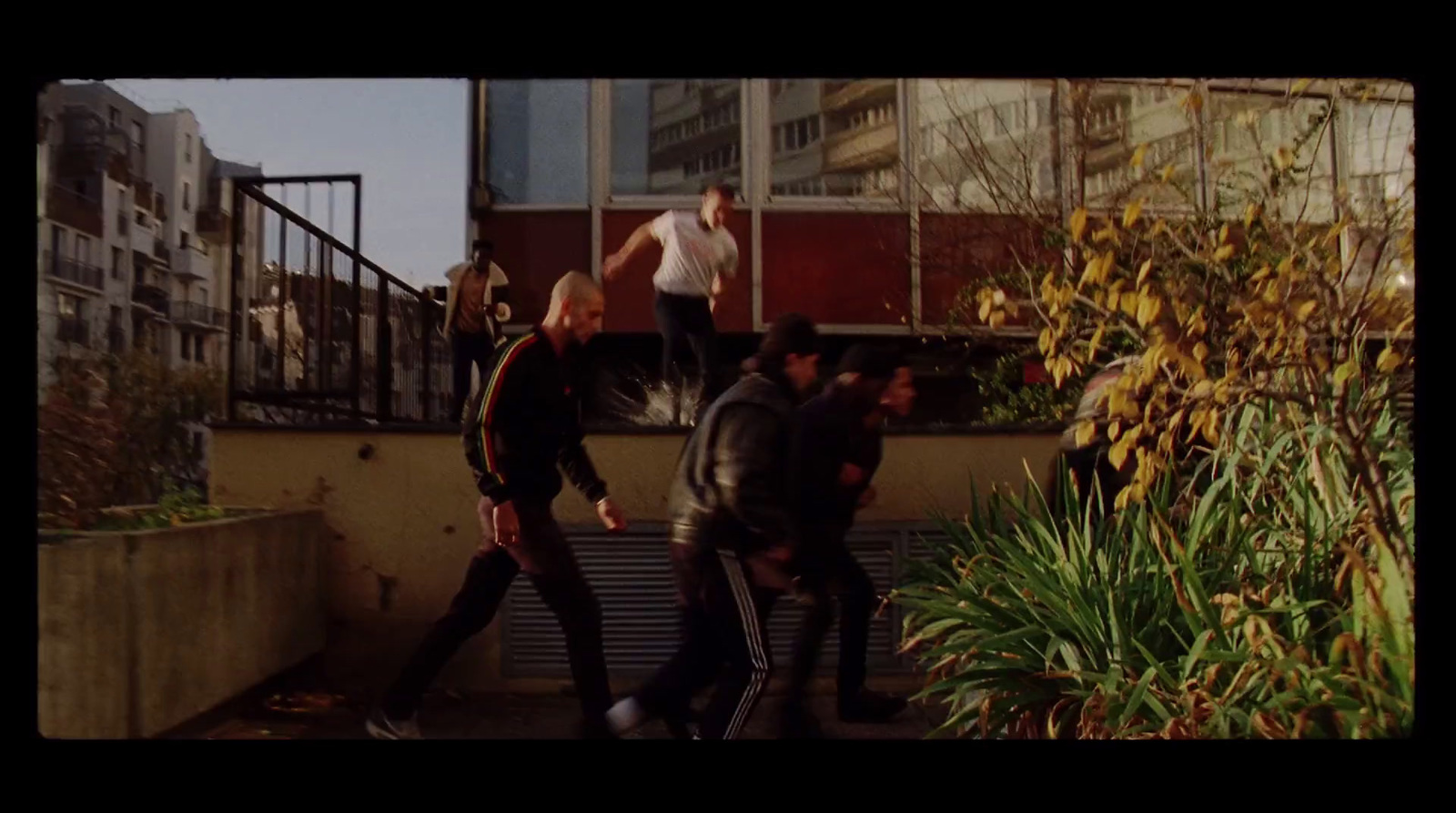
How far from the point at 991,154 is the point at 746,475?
329 cm

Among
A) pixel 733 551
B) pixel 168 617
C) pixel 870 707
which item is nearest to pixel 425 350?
pixel 168 617

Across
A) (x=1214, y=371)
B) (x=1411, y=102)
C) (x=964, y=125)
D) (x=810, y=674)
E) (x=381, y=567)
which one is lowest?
(x=810, y=674)

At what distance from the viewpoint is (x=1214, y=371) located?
476 centimetres

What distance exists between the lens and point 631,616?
14.9 ft

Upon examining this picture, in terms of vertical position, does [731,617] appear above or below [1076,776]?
above

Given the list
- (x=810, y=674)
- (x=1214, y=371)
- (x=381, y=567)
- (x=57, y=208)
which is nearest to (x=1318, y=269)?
(x=1214, y=371)

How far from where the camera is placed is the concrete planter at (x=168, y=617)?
154 inches

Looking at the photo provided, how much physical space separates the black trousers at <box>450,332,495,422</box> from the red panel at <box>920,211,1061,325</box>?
7.59 feet

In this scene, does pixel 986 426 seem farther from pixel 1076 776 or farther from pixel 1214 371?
pixel 1076 776

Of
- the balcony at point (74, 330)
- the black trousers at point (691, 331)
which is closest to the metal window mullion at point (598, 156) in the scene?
the black trousers at point (691, 331)

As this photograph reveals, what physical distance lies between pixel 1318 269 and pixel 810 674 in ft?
7.41

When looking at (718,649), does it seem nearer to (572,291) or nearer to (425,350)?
(572,291)

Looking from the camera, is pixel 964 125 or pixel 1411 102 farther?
pixel 964 125

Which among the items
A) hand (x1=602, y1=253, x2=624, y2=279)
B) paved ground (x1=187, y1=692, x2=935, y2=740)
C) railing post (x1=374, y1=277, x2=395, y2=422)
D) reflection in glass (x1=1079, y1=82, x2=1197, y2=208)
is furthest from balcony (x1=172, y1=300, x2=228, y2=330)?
reflection in glass (x1=1079, y1=82, x2=1197, y2=208)
